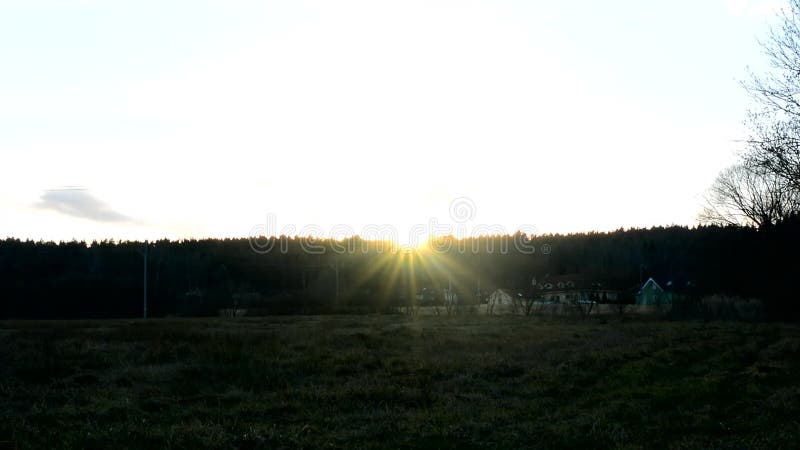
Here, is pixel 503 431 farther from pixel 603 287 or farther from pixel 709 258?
pixel 603 287

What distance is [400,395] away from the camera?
49.9ft

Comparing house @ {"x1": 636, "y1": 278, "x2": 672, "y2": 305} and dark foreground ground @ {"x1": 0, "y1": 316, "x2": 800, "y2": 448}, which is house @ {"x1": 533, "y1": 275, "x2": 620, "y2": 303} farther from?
dark foreground ground @ {"x1": 0, "y1": 316, "x2": 800, "y2": 448}

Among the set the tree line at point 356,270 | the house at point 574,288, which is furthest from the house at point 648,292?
the house at point 574,288

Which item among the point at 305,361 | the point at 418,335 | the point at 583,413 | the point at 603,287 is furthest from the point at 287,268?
the point at 583,413

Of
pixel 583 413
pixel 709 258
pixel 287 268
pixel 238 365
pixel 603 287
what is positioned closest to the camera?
pixel 583 413

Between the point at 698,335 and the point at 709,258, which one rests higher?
the point at 709,258

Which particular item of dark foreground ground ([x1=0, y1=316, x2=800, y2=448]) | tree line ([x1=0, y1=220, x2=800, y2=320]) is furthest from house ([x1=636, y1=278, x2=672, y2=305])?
dark foreground ground ([x1=0, y1=316, x2=800, y2=448])

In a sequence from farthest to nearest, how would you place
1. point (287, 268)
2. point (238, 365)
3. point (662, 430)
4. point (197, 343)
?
1. point (287, 268)
2. point (197, 343)
3. point (238, 365)
4. point (662, 430)

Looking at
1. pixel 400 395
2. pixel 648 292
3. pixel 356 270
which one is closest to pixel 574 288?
pixel 648 292

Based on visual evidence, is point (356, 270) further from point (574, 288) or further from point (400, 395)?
point (400, 395)

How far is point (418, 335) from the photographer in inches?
1275

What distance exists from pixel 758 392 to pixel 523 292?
191ft

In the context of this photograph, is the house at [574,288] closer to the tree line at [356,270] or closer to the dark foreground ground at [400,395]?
the tree line at [356,270]

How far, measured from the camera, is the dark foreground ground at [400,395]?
1077cm
